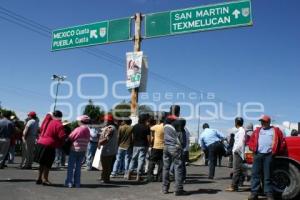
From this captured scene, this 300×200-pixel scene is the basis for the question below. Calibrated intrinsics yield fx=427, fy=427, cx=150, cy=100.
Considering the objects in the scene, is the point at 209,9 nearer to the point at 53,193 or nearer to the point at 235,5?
the point at 235,5

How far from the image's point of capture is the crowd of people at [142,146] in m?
8.68

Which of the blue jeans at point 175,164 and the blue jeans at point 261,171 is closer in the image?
the blue jeans at point 261,171

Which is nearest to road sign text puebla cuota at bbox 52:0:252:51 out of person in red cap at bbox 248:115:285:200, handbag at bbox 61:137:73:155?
person in red cap at bbox 248:115:285:200

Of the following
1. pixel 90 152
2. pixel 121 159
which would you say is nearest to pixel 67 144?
pixel 121 159

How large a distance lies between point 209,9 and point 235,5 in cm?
85

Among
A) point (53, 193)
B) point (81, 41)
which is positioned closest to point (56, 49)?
point (81, 41)

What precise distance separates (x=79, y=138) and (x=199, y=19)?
20.3 ft

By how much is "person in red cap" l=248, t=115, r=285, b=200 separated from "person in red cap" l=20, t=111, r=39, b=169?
7.38 metres

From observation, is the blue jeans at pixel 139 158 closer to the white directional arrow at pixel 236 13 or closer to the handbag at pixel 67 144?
the handbag at pixel 67 144

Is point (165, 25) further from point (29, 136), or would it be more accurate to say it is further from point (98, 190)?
point (98, 190)

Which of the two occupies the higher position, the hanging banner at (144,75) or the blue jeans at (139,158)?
the hanging banner at (144,75)

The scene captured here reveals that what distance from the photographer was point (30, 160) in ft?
45.4

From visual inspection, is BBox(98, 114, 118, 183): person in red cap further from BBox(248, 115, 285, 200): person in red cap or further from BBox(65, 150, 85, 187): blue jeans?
BBox(248, 115, 285, 200): person in red cap

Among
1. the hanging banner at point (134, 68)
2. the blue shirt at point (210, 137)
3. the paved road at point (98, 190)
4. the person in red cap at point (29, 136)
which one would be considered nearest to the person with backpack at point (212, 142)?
the blue shirt at point (210, 137)
